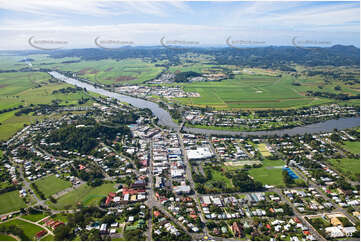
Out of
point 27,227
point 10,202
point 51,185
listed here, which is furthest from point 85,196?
point 10,202

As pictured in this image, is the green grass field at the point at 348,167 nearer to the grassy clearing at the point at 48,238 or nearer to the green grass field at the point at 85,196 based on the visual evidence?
the green grass field at the point at 85,196

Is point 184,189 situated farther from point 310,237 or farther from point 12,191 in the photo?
point 12,191

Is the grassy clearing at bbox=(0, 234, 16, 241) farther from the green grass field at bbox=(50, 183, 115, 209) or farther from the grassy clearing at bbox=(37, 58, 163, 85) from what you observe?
the grassy clearing at bbox=(37, 58, 163, 85)

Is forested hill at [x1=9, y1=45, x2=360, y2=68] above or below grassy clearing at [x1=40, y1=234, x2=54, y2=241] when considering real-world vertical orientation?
above

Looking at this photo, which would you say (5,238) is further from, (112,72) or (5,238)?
(112,72)

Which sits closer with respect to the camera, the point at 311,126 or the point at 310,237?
the point at 310,237

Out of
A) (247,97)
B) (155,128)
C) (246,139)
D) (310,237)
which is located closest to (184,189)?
(310,237)

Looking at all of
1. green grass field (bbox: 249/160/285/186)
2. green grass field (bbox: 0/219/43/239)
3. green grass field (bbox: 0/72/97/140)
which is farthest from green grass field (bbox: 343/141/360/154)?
green grass field (bbox: 0/72/97/140)
